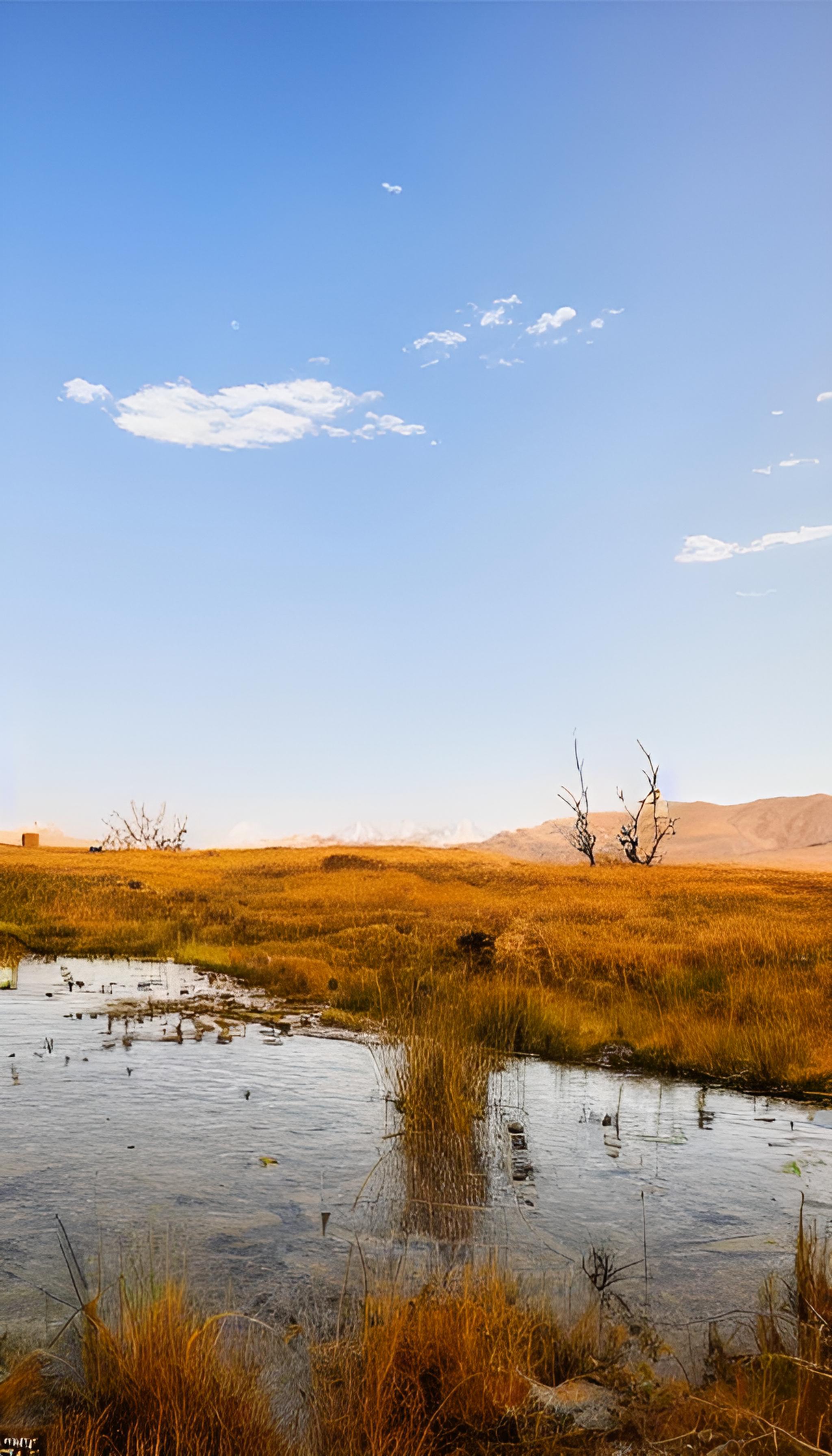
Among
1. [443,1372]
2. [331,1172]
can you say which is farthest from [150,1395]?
[331,1172]

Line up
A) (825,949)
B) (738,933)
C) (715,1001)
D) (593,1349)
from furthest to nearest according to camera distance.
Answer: (738,933), (825,949), (715,1001), (593,1349)

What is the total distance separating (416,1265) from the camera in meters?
5.46

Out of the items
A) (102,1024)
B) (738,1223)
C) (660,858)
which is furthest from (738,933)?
(660,858)

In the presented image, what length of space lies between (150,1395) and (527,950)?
1404cm

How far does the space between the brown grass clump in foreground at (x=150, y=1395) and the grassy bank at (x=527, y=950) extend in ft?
18.4

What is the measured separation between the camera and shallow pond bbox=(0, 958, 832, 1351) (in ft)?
18.0

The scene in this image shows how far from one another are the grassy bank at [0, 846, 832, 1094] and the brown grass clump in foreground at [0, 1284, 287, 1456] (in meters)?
5.60

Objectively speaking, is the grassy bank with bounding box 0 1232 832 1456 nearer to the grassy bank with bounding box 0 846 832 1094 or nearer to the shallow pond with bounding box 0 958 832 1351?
the shallow pond with bounding box 0 958 832 1351

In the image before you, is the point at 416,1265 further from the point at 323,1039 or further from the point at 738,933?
the point at 738,933

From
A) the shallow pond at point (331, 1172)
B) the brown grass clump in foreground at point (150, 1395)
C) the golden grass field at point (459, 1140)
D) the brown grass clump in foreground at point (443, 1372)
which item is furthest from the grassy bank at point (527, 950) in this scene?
the brown grass clump in foreground at point (150, 1395)

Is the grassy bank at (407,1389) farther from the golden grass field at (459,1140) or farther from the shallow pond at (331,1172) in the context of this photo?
the shallow pond at (331,1172)

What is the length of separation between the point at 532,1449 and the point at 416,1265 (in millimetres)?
1760

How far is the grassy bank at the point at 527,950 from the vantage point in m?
11.9

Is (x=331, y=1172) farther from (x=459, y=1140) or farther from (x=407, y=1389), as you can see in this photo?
(x=407, y=1389)
